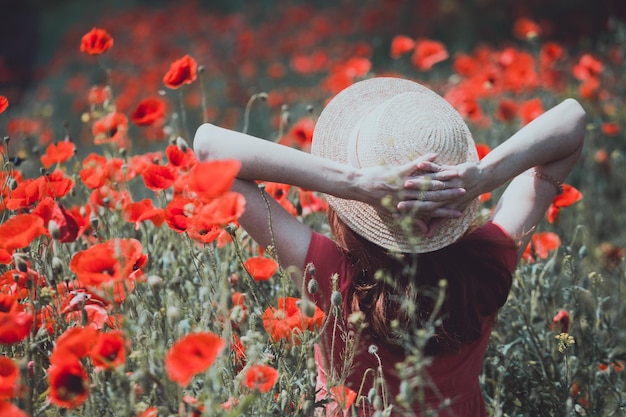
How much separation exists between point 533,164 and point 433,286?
420 mm

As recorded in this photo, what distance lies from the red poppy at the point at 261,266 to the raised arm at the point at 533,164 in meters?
0.50

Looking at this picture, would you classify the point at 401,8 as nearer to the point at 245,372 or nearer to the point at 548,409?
the point at 548,409

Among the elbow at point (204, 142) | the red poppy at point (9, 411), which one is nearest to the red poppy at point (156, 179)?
the elbow at point (204, 142)

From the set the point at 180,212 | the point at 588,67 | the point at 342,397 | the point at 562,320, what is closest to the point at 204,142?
the point at 180,212

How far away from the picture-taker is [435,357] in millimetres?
1638

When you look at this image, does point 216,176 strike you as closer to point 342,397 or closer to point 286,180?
point 286,180

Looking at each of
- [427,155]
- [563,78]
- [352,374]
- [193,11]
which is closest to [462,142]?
[427,155]

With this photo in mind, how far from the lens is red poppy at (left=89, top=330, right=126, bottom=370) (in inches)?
45.3

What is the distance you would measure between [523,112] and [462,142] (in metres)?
1.59

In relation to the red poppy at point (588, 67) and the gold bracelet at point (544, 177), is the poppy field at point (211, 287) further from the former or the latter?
the gold bracelet at point (544, 177)

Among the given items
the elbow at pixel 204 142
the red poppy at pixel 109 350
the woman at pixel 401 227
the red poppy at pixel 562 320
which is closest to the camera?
the red poppy at pixel 109 350

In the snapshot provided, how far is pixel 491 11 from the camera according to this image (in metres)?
7.19

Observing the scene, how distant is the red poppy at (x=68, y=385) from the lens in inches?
44.4

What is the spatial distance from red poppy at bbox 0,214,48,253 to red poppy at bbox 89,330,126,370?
0.33 metres
